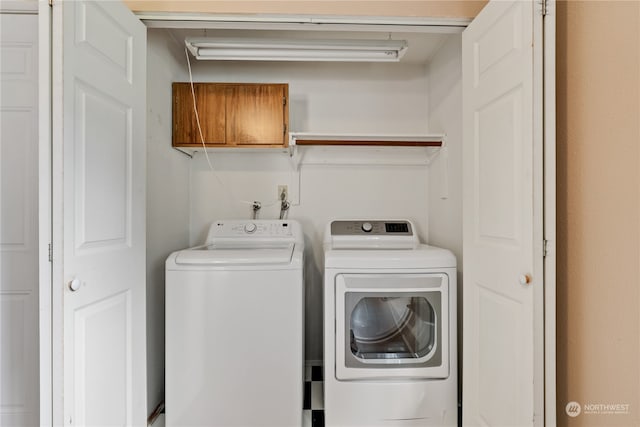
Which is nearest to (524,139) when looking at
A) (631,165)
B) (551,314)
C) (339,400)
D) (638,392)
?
(631,165)

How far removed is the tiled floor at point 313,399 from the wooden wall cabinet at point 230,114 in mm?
1583

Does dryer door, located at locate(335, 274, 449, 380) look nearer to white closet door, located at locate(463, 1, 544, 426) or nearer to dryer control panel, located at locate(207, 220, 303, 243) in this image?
white closet door, located at locate(463, 1, 544, 426)

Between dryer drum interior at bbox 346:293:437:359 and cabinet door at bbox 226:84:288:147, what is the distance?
1.14 meters

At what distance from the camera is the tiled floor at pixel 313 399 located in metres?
1.73

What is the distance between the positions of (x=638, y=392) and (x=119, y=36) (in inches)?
82.7

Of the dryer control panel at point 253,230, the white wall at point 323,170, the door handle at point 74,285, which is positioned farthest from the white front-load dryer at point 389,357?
the door handle at point 74,285

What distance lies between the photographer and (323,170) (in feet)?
7.82

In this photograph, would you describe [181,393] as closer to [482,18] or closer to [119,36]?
[119,36]

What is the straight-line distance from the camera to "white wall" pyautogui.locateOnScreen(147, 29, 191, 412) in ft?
5.63

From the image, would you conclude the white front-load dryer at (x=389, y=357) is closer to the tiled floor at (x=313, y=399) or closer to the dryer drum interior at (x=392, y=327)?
the dryer drum interior at (x=392, y=327)

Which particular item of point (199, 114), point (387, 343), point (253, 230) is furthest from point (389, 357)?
point (199, 114)

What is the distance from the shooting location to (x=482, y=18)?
4.28ft

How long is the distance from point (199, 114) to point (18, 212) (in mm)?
1040

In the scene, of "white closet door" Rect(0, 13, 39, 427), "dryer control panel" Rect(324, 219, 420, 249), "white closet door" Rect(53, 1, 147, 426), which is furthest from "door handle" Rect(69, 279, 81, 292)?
"dryer control panel" Rect(324, 219, 420, 249)
